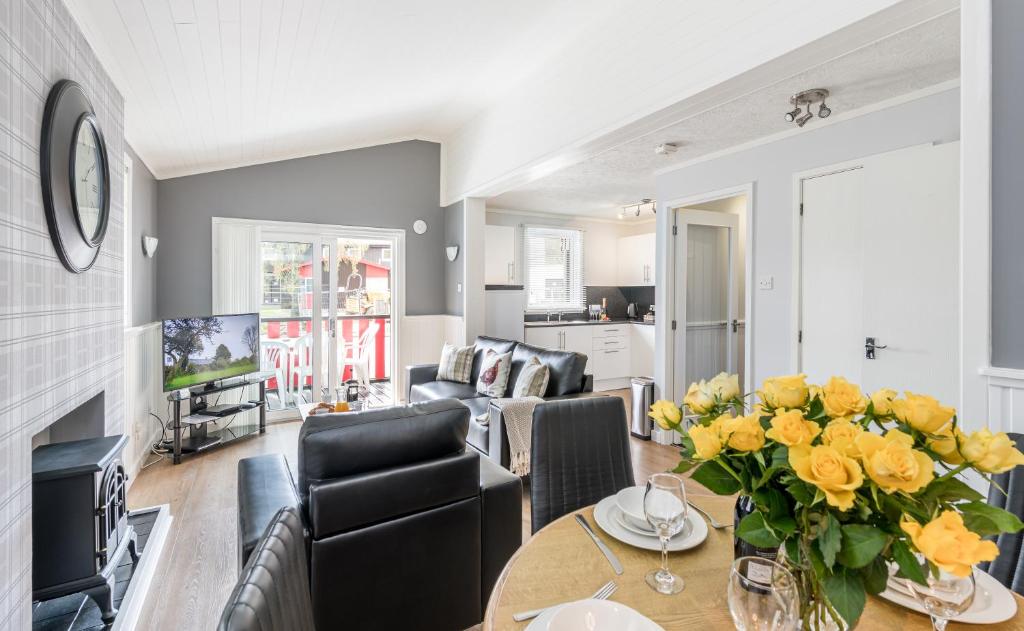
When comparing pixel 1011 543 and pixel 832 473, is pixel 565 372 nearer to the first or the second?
pixel 1011 543

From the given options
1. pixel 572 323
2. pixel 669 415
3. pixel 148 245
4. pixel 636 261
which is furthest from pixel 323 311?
pixel 669 415

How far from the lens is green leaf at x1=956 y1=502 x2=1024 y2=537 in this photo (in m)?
0.68

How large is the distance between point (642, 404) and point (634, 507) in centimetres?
335

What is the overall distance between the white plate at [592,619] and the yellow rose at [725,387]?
16.8 inches

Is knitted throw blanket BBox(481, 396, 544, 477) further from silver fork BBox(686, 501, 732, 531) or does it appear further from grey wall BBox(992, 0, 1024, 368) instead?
grey wall BBox(992, 0, 1024, 368)

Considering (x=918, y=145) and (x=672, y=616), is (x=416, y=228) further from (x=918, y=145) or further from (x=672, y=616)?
(x=672, y=616)

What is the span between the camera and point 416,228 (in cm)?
584

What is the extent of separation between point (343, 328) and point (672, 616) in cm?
509

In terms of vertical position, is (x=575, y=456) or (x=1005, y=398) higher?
(x=1005, y=398)

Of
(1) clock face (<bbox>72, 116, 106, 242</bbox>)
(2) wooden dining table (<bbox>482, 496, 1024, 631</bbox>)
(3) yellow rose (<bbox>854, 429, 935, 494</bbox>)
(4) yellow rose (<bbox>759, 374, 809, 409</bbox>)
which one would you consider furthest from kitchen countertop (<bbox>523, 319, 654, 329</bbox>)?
(3) yellow rose (<bbox>854, 429, 935, 494</bbox>)

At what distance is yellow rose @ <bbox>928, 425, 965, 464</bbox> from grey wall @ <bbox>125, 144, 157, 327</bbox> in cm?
454

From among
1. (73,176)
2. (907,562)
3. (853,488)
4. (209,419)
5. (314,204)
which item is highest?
(314,204)

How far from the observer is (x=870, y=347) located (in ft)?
9.65

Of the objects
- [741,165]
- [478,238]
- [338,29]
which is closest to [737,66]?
[741,165]
